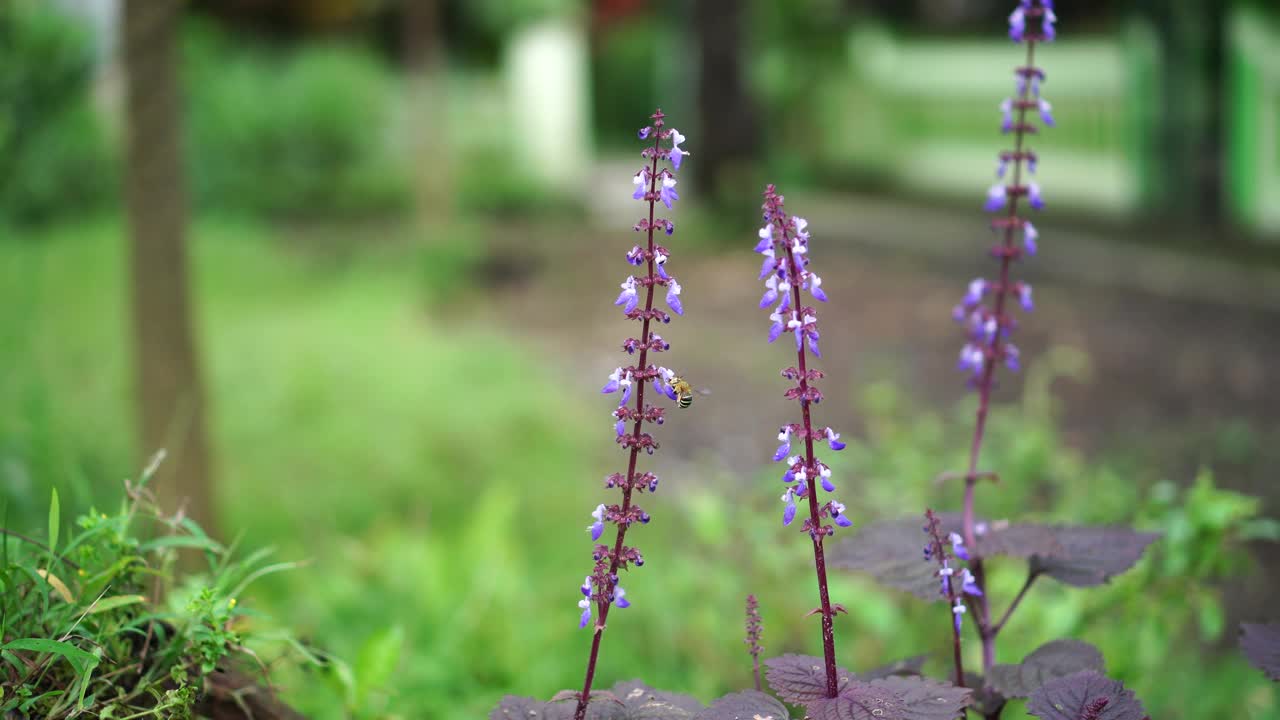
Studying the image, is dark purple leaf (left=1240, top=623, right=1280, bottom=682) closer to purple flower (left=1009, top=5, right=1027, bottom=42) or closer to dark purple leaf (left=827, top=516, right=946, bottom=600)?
dark purple leaf (left=827, top=516, right=946, bottom=600)

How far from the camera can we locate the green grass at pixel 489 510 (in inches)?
111

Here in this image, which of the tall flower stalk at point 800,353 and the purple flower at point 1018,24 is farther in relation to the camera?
the purple flower at point 1018,24

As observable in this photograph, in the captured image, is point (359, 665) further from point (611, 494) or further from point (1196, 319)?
point (1196, 319)

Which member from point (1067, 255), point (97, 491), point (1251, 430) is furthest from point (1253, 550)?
point (1067, 255)

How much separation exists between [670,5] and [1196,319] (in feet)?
21.2

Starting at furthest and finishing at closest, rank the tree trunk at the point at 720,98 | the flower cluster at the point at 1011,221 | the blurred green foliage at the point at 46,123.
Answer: the tree trunk at the point at 720,98 → the blurred green foliage at the point at 46,123 → the flower cluster at the point at 1011,221

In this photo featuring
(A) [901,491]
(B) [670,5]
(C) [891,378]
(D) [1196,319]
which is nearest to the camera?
(A) [901,491]

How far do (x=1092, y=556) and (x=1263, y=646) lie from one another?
0.78ft

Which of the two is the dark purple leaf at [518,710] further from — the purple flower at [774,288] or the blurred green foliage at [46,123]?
the blurred green foliage at [46,123]

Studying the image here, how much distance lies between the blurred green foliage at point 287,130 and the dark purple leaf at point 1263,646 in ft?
33.4

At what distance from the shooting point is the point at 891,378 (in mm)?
5816

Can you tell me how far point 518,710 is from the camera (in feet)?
4.54

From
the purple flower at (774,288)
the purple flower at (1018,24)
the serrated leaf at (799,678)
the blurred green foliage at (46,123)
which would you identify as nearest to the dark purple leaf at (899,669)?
the serrated leaf at (799,678)

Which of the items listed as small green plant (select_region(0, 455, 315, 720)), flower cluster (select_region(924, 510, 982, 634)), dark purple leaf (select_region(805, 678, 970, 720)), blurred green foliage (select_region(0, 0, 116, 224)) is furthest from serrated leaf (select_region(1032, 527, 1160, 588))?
blurred green foliage (select_region(0, 0, 116, 224))
